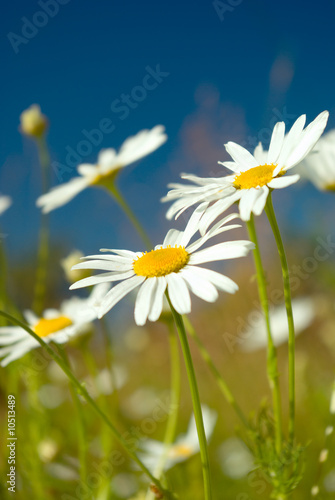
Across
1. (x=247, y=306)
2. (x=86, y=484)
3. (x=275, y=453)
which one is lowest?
(x=275, y=453)

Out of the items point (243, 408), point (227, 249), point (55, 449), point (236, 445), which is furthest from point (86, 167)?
point (243, 408)

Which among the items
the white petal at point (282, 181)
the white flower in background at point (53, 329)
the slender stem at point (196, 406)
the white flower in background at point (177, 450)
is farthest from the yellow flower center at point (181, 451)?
the white petal at point (282, 181)

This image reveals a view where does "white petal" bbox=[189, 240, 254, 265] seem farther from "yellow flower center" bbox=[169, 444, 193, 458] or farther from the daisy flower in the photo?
"yellow flower center" bbox=[169, 444, 193, 458]

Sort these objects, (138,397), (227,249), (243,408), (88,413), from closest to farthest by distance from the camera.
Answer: (227,249)
(88,413)
(243,408)
(138,397)

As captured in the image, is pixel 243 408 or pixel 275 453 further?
pixel 243 408

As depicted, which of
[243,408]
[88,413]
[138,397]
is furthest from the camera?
[138,397]

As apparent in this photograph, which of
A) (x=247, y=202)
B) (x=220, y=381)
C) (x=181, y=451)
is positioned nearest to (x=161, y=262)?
(x=247, y=202)

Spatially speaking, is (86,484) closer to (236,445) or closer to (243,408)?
(236,445)

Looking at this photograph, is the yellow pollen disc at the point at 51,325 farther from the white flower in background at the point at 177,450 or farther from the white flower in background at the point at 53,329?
the white flower in background at the point at 177,450

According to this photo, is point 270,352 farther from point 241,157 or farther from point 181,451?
point 181,451
